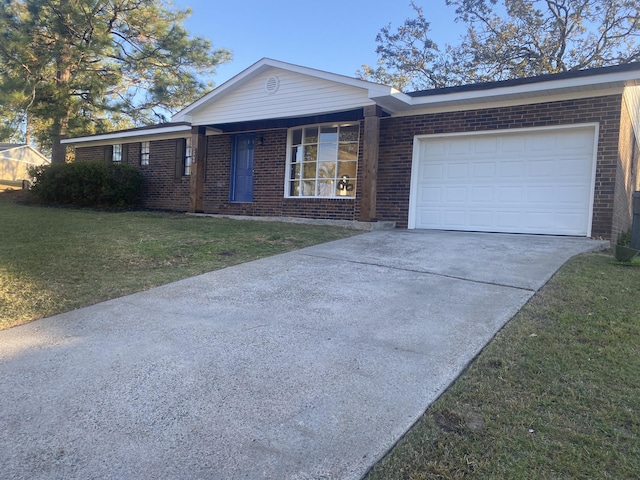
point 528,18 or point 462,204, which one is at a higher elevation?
point 528,18

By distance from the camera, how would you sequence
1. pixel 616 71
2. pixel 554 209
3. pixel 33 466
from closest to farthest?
1. pixel 33 466
2. pixel 616 71
3. pixel 554 209

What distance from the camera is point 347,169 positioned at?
39.0 feet

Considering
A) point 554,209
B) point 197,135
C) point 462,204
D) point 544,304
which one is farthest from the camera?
point 197,135

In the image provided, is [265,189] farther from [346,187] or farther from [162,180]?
[162,180]

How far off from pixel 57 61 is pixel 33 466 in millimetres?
23444

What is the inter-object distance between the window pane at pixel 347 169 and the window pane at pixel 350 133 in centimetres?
64

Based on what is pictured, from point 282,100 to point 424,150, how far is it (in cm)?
394

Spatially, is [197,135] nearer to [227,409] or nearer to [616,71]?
[616,71]

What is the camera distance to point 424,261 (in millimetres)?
6715

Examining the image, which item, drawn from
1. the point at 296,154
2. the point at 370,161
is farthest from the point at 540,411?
the point at 296,154

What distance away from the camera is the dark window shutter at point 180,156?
1538 centimetres

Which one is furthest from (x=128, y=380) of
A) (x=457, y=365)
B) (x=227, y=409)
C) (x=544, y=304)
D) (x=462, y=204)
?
(x=462, y=204)

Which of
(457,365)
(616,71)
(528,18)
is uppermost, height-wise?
(528,18)

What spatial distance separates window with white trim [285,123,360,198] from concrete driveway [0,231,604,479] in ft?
21.1
